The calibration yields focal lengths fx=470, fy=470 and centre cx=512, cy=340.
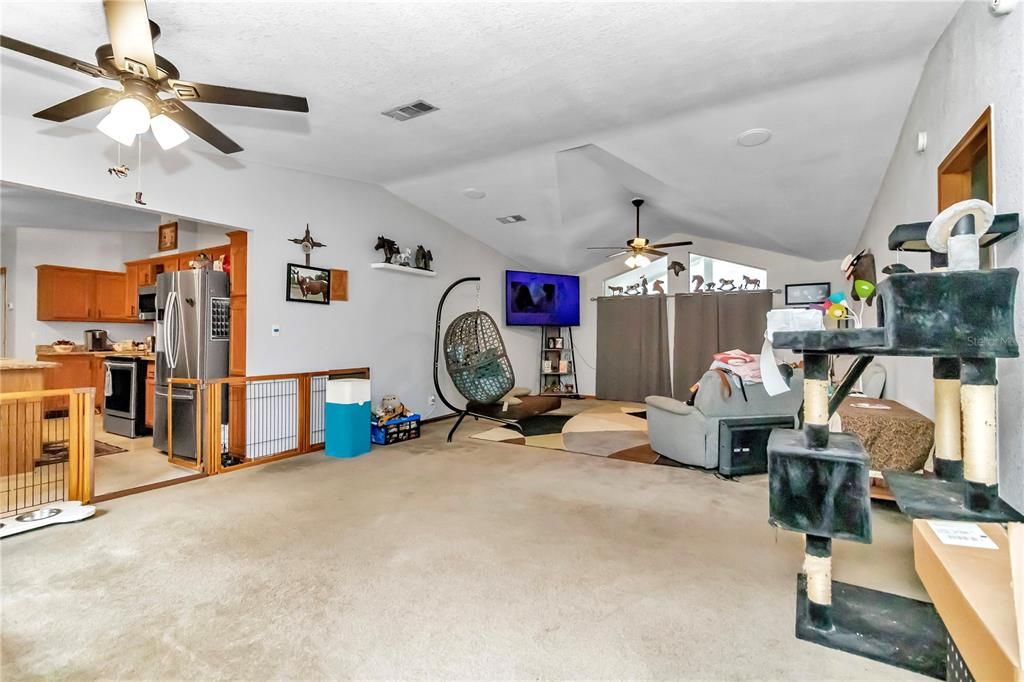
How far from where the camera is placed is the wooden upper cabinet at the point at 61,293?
619 centimetres

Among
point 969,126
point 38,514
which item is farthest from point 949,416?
point 38,514

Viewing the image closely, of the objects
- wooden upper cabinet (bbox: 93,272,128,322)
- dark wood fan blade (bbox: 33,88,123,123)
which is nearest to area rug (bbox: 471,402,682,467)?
dark wood fan blade (bbox: 33,88,123,123)

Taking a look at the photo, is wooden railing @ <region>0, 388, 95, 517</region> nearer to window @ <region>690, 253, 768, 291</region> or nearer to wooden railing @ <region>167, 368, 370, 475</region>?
wooden railing @ <region>167, 368, 370, 475</region>

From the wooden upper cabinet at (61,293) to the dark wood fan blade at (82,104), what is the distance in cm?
524

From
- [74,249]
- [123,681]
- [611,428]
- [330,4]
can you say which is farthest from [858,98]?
[74,249]

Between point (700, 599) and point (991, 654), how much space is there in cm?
115

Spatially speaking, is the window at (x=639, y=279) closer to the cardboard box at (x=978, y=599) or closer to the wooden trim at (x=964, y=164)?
the wooden trim at (x=964, y=164)

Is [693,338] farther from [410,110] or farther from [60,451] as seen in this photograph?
[60,451]

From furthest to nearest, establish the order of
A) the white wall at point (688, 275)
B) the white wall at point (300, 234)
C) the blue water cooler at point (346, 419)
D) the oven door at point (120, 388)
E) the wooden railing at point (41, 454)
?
the white wall at point (688, 275) → the oven door at point (120, 388) → the blue water cooler at point (346, 419) → the white wall at point (300, 234) → the wooden railing at point (41, 454)

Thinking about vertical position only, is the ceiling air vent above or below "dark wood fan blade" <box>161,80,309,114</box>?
above

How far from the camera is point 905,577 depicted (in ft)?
7.09

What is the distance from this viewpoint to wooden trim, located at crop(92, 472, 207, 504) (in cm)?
320

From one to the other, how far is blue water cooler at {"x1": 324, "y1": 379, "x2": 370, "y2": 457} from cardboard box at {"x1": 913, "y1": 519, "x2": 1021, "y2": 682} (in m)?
4.09

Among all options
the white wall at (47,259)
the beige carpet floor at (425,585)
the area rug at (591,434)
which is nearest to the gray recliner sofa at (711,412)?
the area rug at (591,434)
